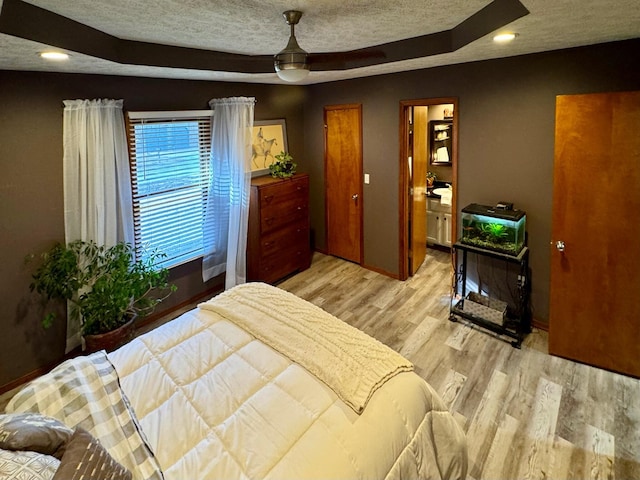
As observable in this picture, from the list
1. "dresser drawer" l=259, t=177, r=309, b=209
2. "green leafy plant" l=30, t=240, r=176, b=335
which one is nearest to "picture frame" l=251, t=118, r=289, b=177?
"dresser drawer" l=259, t=177, r=309, b=209

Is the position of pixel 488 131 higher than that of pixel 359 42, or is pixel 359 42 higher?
pixel 359 42

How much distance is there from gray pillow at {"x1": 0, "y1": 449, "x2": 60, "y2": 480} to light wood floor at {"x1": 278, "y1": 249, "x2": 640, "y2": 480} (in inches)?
80.0

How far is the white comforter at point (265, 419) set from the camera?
4.72ft

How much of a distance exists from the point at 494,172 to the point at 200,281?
3259mm

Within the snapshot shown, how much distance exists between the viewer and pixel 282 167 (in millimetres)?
4738

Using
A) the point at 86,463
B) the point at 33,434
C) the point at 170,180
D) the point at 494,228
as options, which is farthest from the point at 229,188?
the point at 86,463

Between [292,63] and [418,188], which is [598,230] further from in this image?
[292,63]

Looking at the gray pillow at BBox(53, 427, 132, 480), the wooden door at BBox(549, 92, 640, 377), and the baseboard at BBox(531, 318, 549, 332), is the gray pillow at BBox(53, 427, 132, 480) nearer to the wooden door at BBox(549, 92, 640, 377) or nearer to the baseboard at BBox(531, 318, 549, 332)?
the wooden door at BBox(549, 92, 640, 377)

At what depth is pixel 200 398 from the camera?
1.74m

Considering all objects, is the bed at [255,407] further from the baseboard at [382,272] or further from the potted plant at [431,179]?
the potted plant at [431,179]

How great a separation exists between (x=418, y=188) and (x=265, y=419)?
12.5 feet

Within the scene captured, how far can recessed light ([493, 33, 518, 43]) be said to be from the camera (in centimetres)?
237

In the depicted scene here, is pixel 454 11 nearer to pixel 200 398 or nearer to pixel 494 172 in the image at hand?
pixel 494 172

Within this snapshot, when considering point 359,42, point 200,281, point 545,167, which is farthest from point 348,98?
point 200,281
